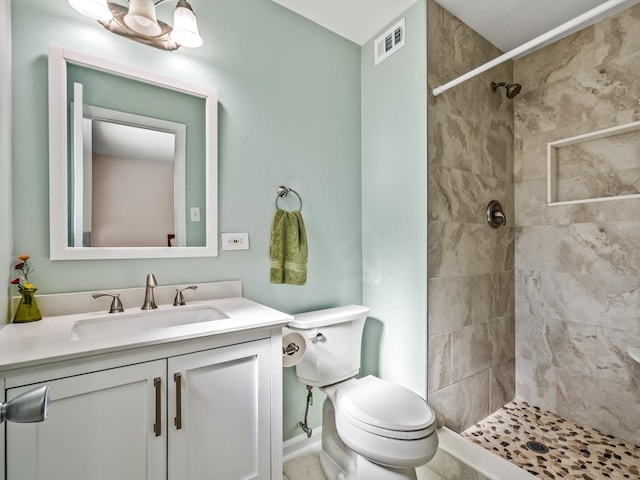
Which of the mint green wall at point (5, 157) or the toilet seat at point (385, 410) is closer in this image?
the mint green wall at point (5, 157)

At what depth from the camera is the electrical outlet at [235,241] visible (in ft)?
4.90

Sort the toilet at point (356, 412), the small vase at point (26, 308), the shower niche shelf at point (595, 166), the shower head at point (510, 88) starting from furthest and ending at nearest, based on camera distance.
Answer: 1. the shower head at point (510, 88)
2. the shower niche shelf at point (595, 166)
3. the toilet at point (356, 412)
4. the small vase at point (26, 308)

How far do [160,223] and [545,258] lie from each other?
2.25 m

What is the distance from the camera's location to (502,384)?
6.67 feet

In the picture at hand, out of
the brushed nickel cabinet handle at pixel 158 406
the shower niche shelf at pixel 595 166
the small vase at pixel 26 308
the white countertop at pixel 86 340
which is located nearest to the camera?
the white countertop at pixel 86 340

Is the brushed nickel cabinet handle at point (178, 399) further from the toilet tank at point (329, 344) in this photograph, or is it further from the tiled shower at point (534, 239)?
the tiled shower at point (534, 239)

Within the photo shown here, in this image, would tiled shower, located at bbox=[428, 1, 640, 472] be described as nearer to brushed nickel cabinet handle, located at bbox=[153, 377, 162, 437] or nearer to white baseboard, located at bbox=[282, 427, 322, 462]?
white baseboard, located at bbox=[282, 427, 322, 462]

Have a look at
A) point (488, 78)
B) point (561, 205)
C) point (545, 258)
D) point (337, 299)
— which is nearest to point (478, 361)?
point (545, 258)

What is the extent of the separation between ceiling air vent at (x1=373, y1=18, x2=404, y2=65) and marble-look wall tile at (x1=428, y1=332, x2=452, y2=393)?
1624 millimetres

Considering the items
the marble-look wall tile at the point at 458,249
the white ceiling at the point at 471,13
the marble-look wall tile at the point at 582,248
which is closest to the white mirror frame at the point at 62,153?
the white ceiling at the point at 471,13

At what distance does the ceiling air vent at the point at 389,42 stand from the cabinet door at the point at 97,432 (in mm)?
1918

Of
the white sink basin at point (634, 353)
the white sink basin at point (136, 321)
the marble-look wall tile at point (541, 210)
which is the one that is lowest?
the white sink basin at point (634, 353)

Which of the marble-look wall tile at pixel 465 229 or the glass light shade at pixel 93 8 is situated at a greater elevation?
the glass light shade at pixel 93 8

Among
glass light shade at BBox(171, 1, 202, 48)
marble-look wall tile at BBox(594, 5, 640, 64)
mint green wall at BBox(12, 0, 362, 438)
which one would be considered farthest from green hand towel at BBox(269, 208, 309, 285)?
marble-look wall tile at BBox(594, 5, 640, 64)
